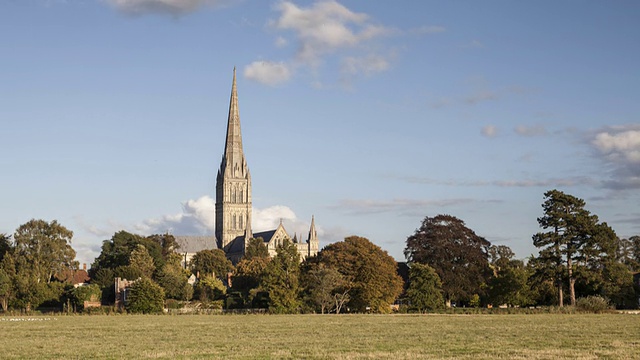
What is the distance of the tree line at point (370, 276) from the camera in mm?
76875

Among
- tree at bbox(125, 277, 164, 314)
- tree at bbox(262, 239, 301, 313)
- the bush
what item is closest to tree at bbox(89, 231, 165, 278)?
tree at bbox(125, 277, 164, 314)

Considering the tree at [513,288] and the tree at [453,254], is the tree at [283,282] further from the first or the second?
the tree at [513,288]

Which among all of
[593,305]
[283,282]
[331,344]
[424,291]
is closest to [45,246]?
[283,282]

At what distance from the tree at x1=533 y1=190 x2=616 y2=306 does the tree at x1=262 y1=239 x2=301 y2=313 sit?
22.8 m

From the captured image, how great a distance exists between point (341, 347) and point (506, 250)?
12322 centimetres

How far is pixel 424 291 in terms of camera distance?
7750cm

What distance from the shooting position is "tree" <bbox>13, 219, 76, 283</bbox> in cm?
9706

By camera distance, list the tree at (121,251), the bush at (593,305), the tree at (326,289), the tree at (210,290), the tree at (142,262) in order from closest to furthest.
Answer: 1. the bush at (593,305)
2. the tree at (326,289)
3. the tree at (210,290)
4. the tree at (142,262)
5. the tree at (121,251)

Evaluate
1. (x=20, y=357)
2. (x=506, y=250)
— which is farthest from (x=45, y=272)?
(x=506, y=250)

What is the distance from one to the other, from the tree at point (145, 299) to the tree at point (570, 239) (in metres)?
35.8

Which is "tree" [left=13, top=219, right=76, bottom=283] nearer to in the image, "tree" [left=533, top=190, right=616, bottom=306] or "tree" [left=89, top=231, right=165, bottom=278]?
"tree" [left=89, top=231, right=165, bottom=278]

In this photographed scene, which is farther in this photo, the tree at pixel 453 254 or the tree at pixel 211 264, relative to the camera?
the tree at pixel 211 264

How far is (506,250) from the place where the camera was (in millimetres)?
147000

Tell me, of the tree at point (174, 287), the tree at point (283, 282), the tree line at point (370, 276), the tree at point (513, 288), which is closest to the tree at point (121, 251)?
the tree line at point (370, 276)
